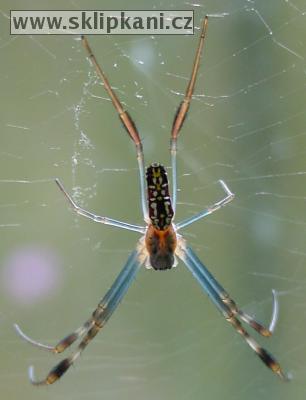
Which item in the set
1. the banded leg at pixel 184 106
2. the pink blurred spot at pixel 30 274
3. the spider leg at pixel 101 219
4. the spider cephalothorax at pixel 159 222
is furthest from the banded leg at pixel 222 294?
the pink blurred spot at pixel 30 274

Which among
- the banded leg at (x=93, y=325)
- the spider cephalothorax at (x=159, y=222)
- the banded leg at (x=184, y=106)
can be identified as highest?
the banded leg at (x=184, y=106)

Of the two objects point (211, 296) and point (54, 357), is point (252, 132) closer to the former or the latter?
point (211, 296)

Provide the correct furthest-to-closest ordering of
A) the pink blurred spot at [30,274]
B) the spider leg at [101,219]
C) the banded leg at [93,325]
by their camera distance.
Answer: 1. the pink blurred spot at [30,274]
2. the banded leg at [93,325]
3. the spider leg at [101,219]

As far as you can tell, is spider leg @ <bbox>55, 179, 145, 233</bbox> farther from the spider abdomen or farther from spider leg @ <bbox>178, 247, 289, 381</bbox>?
spider leg @ <bbox>178, 247, 289, 381</bbox>

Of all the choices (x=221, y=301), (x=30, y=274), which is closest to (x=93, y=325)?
(x=221, y=301)

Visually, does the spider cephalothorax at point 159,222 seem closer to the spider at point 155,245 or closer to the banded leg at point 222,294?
the spider at point 155,245

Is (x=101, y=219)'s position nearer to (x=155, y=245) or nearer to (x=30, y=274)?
(x=155, y=245)

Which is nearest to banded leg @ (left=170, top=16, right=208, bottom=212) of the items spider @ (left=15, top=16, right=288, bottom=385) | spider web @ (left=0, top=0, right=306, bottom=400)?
spider @ (left=15, top=16, right=288, bottom=385)

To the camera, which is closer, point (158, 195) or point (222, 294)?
point (158, 195)
